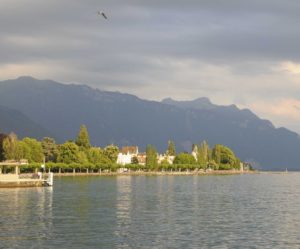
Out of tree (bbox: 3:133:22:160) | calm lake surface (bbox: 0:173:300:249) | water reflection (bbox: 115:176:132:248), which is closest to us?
calm lake surface (bbox: 0:173:300:249)

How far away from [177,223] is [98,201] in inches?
1255

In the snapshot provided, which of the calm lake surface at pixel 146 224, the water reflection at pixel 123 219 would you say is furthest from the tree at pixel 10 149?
the water reflection at pixel 123 219

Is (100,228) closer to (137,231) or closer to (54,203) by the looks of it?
(137,231)

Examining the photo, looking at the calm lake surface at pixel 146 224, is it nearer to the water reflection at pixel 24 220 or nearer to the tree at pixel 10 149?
the water reflection at pixel 24 220

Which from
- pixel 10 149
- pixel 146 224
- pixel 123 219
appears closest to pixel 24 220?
pixel 123 219

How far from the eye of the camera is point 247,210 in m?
79.2

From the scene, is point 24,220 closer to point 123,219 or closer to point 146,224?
point 123,219

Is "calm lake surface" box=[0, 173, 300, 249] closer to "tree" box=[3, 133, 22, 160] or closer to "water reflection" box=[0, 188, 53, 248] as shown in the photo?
"water reflection" box=[0, 188, 53, 248]

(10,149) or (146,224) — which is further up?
(10,149)

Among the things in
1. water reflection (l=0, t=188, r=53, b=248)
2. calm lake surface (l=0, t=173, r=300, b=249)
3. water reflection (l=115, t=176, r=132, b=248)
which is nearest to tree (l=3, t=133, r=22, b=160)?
water reflection (l=0, t=188, r=53, b=248)

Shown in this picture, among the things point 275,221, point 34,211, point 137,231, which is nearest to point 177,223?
point 137,231

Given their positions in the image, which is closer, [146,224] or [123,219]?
[146,224]

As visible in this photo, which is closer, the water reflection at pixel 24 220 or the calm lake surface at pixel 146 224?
the calm lake surface at pixel 146 224

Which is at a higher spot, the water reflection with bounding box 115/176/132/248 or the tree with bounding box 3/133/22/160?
the tree with bounding box 3/133/22/160
